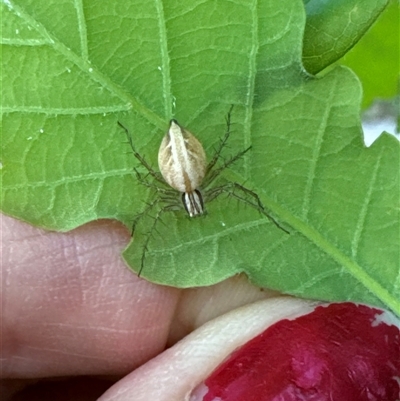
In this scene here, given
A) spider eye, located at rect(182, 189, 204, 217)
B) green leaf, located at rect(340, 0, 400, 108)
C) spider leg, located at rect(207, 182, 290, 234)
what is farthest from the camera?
green leaf, located at rect(340, 0, 400, 108)

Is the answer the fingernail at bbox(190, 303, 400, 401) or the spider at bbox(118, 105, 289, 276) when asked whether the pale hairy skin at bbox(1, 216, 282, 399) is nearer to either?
the spider at bbox(118, 105, 289, 276)

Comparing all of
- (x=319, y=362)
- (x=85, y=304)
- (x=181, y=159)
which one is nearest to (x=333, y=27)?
(x=181, y=159)

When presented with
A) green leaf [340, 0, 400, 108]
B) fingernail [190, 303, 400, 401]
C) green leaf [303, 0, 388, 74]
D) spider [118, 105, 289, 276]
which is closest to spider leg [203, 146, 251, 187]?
spider [118, 105, 289, 276]

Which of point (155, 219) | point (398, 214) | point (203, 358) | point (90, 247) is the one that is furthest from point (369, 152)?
point (90, 247)

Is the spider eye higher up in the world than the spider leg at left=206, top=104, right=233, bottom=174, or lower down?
lower down

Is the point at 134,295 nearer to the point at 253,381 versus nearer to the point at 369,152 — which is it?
the point at 253,381

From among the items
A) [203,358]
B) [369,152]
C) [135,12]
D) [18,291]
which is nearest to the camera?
[135,12]
